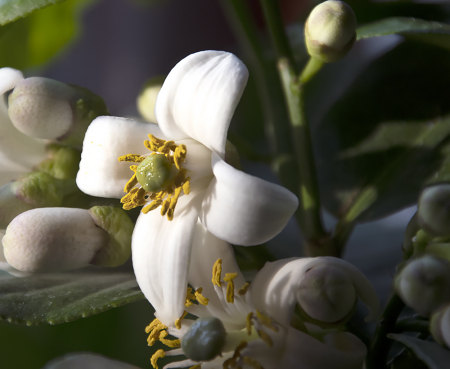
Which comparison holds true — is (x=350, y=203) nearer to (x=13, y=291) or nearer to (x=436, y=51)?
(x=436, y=51)

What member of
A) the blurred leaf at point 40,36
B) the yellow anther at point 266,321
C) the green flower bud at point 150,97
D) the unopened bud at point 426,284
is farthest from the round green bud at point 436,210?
the blurred leaf at point 40,36

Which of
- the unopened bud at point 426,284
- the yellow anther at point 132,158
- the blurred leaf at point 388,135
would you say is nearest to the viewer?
the unopened bud at point 426,284

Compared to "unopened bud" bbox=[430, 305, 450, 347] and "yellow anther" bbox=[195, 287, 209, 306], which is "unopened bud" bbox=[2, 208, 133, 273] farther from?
"unopened bud" bbox=[430, 305, 450, 347]

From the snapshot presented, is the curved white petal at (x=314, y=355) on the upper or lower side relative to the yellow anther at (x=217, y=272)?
lower

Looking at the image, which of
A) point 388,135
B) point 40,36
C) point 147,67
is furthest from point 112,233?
point 147,67

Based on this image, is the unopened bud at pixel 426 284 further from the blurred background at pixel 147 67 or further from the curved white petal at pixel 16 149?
the curved white petal at pixel 16 149

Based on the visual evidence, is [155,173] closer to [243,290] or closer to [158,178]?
[158,178]
